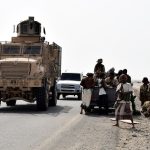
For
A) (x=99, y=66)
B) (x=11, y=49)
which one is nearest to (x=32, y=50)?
(x=11, y=49)

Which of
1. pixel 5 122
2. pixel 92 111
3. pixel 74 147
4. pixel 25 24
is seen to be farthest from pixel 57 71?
pixel 74 147

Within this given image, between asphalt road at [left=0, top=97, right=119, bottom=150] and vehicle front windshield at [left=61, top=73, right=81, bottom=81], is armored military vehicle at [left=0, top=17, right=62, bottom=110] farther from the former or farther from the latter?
vehicle front windshield at [left=61, top=73, right=81, bottom=81]

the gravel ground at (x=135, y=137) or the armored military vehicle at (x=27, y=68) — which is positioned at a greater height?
the armored military vehicle at (x=27, y=68)

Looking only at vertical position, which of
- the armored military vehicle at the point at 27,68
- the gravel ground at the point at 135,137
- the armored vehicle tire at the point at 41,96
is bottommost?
the gravel ground at the point at 135,137

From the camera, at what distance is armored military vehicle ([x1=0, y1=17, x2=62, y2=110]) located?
23594 millimetres

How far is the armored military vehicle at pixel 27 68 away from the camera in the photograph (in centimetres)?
2359

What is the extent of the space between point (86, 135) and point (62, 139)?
1.30m

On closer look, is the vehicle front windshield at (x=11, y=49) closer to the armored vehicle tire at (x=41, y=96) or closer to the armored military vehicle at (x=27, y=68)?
the armored military vehicle at (x=27, y=68)

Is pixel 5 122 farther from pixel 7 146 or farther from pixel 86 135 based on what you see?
pixel 7 146

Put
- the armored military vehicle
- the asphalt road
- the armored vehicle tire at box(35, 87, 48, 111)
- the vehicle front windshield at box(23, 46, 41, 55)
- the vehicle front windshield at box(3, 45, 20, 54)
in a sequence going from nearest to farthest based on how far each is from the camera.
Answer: the asphalt road
the armored military vehicle
the armored vehicle tire at box(35, 87, 48, 111)
the vehicle front windshield at box(23, 46, 41, 55)
the vehicle front windshield at box(3, 45, 20, 54)

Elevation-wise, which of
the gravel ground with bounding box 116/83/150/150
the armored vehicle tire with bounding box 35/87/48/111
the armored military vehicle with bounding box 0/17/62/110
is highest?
the armored military vehicle with bounding box 0/17/62/110

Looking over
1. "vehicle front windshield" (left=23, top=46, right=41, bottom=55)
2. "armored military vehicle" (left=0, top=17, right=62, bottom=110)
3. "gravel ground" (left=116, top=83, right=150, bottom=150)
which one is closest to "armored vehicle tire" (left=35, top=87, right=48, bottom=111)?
"armored military vehicle" (left=0, top=17, right=62, bottom=110)

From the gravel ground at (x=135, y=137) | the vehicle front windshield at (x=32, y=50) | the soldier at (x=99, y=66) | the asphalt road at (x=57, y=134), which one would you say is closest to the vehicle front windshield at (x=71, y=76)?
the vehicle front windshield at (x=32, y=50)

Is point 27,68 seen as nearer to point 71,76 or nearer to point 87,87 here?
point 87,87
